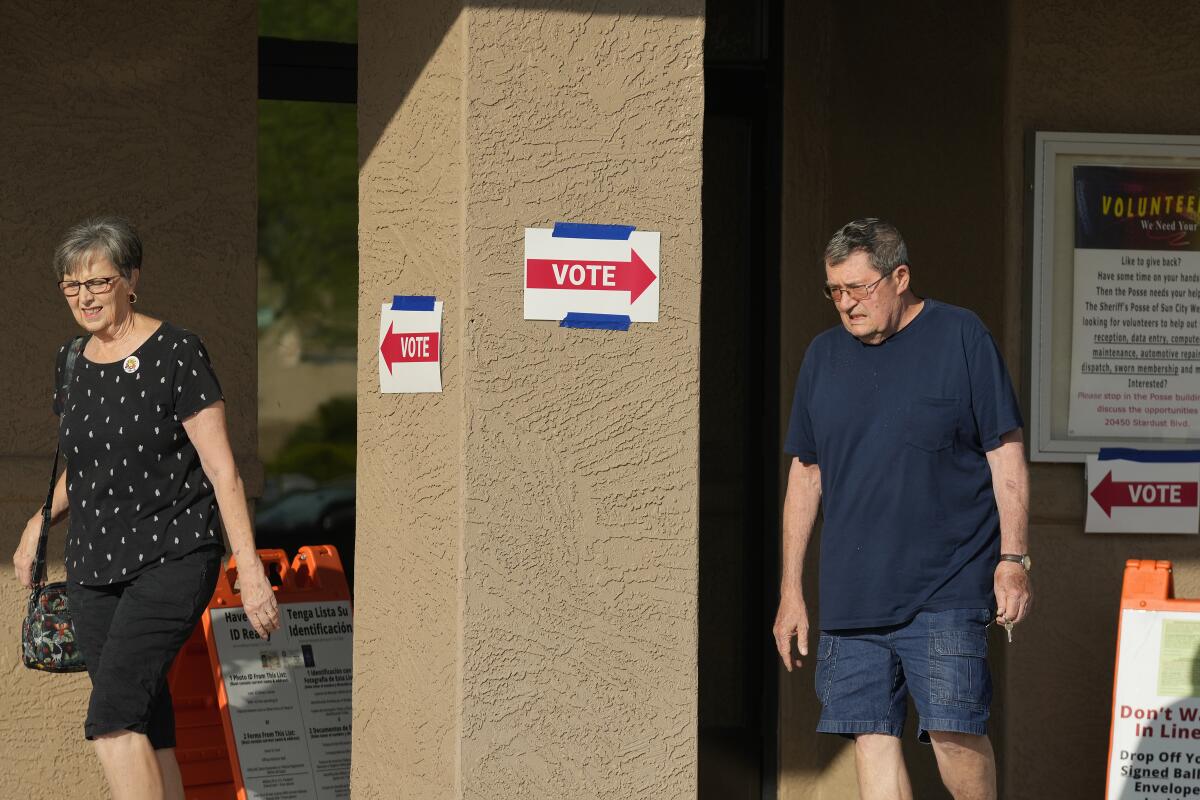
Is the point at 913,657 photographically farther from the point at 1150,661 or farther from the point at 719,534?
the point at 719,534

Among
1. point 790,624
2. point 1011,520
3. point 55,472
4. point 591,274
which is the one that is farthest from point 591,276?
point 55,472

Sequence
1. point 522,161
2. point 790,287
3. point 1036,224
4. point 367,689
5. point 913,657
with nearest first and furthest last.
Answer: point 522,161, point 913,657, point 367,689, point 1036,224, point 790,287

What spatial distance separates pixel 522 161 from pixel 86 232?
1309 mm

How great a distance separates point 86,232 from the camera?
4.70m

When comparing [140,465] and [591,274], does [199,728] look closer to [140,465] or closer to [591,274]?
[140,465]

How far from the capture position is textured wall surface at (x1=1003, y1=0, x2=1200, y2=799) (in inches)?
231

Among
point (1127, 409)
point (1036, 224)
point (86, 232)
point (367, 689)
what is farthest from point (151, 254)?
point (1127, 409)

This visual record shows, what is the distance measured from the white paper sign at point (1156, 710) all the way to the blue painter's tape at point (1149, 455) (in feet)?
2.14

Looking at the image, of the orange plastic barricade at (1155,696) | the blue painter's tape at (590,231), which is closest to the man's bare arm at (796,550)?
the blue painter's tape at (590,231)

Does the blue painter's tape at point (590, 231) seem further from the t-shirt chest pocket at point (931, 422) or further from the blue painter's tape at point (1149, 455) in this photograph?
the blue painter's tape at point (1149, 455)

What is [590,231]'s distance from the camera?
430cm

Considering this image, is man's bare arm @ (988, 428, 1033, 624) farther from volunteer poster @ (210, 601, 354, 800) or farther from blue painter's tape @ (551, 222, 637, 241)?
volunteer poster @ (210, 601, 354, 800)

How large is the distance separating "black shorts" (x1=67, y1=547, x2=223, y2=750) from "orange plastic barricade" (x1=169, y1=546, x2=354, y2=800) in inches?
36.3

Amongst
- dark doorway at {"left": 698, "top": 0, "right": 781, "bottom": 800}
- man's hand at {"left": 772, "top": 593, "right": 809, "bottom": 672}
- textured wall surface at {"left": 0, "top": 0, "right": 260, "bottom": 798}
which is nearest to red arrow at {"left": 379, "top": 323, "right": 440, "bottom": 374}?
man's hand at {"left": 772, "top": 593, "right": 809, "bottom": 672}
